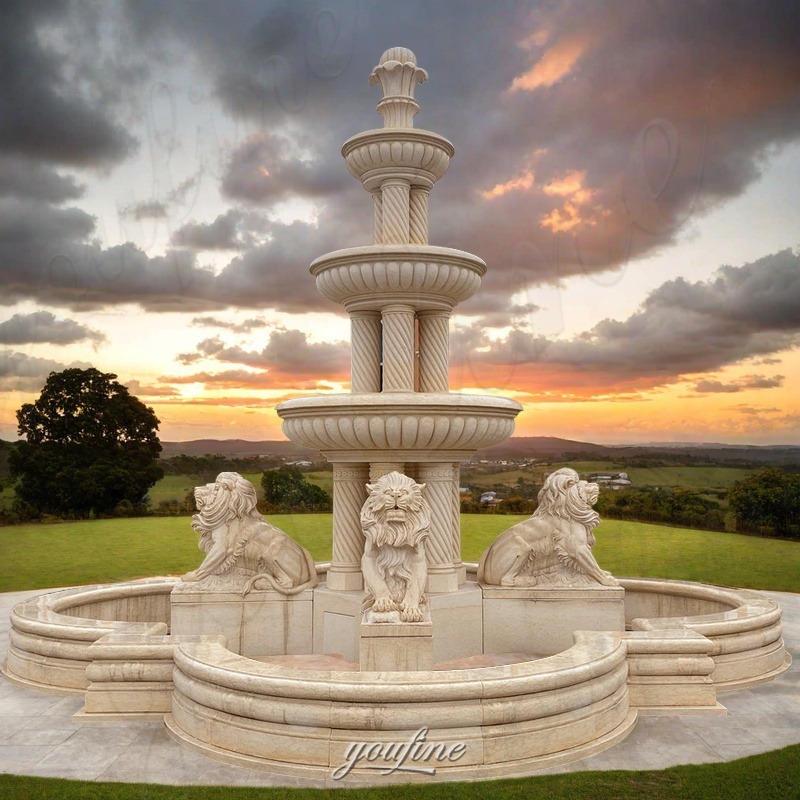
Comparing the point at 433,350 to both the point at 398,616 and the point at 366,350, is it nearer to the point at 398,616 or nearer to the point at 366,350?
the point at 366,350

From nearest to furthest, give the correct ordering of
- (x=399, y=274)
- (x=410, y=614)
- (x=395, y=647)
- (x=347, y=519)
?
(x=395, y=647) → (x=410, y=614) → (x=399, y=274) → (x=347, y=519)

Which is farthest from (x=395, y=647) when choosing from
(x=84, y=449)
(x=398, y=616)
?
(x=84, y=449)

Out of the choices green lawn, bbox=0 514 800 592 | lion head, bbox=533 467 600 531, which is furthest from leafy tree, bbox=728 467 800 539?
lion head, bbox=533 467 600 531

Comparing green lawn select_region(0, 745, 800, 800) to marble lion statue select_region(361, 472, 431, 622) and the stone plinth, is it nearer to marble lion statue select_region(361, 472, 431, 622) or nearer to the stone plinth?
the stone plinth

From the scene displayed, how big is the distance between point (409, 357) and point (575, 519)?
2890mm

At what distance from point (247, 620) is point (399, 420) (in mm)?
3017

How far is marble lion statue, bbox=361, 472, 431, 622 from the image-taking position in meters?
7.35

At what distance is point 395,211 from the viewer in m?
10.0

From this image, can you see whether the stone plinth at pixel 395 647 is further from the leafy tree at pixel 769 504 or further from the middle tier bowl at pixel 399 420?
the leafy tree at pixel 769 504

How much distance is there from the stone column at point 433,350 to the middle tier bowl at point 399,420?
4.73 ft

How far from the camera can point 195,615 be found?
884cm

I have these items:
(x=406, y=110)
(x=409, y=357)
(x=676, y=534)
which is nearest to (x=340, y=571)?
(x=409, y=357)

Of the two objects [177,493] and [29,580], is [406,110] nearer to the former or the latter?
[29,580]

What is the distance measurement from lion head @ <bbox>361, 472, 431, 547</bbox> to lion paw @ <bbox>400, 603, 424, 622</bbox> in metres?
0.60
